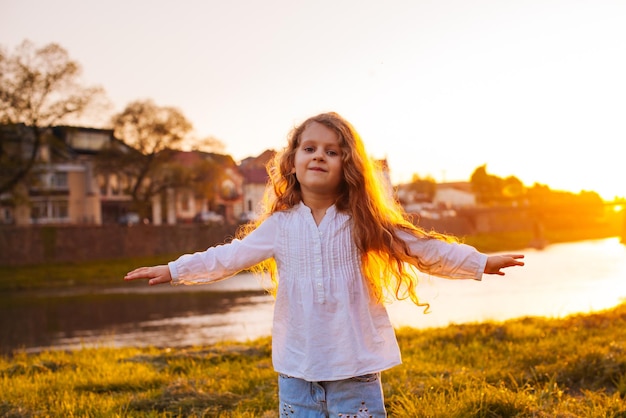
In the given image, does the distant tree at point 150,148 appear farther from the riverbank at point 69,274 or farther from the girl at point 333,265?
the girl at point 333,265

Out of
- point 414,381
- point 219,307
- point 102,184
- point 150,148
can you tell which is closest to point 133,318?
point 219,307

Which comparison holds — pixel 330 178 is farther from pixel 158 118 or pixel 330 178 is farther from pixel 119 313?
pixel 158 118

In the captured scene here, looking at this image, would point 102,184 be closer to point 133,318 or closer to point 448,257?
point 133,318

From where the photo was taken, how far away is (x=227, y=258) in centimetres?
308

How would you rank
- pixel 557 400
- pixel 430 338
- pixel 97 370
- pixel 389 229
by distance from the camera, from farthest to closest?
pixel 430 338
pixel 97 370
pixel 557 400
pixel 389 229

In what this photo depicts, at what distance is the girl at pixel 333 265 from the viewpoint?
2.83 meters

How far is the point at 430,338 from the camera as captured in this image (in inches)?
287

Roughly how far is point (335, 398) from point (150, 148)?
1559 inches

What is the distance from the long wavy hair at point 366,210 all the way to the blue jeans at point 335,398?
1.24 ft

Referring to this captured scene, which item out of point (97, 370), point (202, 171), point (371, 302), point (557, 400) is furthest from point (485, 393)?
point (202, 171)

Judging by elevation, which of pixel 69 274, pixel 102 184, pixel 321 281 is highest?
pixel 102 184

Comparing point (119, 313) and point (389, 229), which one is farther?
point (119, 313)

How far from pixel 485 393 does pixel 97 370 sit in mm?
3534

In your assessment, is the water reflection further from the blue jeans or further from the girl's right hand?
the blue jeans
